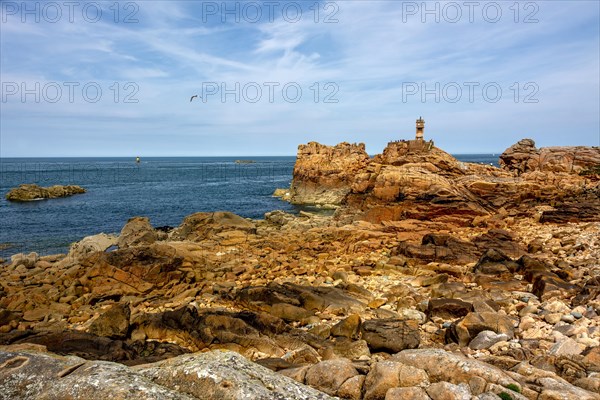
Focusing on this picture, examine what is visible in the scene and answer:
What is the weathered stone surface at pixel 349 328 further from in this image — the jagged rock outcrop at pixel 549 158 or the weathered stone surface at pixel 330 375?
the jagged rock outcrop at pixel 549 158

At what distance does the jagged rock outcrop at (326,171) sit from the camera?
69.8m

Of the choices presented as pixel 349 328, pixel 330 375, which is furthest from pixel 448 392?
pixel 349 328

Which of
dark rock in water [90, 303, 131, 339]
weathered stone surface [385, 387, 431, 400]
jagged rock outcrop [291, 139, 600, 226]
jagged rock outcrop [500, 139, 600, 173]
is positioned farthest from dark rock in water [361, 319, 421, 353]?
jagged rock outcrop [500, 139, 600, 173]

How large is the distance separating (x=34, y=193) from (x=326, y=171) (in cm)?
5512

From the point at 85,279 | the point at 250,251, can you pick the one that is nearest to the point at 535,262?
the point at 250,251

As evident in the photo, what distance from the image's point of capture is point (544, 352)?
10.3 m

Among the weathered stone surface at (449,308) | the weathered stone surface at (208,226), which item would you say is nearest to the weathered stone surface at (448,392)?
the weathered stone surface at (449,308)

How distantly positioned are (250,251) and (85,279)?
10.2 meters

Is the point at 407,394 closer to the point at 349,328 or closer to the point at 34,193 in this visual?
the point at 349,328

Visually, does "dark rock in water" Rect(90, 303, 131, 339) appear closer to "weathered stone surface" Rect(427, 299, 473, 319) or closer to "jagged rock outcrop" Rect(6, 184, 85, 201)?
"weathered stone surface" Rect(427, 299, 473, 319)

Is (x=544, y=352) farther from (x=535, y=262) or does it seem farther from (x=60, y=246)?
(x=60, y=246)

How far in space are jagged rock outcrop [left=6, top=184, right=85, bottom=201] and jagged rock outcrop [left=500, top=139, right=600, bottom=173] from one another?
264 feet

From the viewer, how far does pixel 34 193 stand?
76.4 metres

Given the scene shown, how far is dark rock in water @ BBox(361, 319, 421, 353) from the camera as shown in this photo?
12.2m
